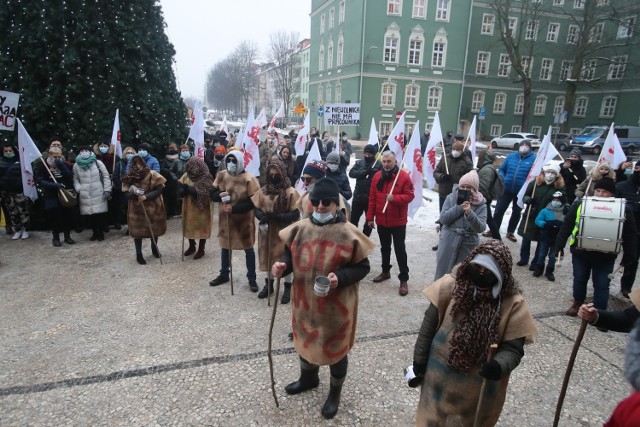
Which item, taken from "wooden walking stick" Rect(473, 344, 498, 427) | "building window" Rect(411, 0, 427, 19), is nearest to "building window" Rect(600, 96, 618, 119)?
"building window" Rect(411, 0, 427, 19)

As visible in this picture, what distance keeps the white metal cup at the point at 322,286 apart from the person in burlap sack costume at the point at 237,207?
2937 mm

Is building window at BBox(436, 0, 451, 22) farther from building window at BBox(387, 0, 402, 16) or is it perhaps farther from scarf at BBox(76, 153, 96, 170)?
scarf at BBox(76, 153, 96, 170)

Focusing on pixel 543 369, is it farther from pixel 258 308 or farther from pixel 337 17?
pixel 337 17

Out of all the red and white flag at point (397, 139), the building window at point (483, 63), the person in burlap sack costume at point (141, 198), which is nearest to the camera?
the person in burlap sack costume at point (141, 198)

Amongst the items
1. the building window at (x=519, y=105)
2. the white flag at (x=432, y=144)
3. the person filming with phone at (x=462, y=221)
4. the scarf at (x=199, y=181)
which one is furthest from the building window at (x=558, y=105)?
the scarf at (x=199, y=181)

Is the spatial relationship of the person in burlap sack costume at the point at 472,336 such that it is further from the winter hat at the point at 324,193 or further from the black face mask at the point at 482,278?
the winter hat at the point at 324,193

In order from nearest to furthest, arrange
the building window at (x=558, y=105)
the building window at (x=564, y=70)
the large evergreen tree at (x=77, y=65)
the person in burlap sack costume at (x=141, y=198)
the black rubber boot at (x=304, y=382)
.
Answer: the black rubber boot at (x=304, y=382) → the person in burlap sack costume at (x=141, y=198) → the large evergreen tree at (x=77, y=65) → the building window at (x=564, y=70) → the building window at (x=558, y=105)

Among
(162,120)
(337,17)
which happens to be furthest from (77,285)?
(337,17)

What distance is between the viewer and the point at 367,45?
35188mm

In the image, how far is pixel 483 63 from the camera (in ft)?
131

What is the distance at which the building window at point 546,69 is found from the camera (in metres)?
40.5

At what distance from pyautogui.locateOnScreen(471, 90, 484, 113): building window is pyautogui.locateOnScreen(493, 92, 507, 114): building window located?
1508 mm

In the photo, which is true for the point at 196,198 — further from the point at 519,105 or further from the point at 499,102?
the point at 519,105

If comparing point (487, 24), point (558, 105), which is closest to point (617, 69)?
point (558, 105)
